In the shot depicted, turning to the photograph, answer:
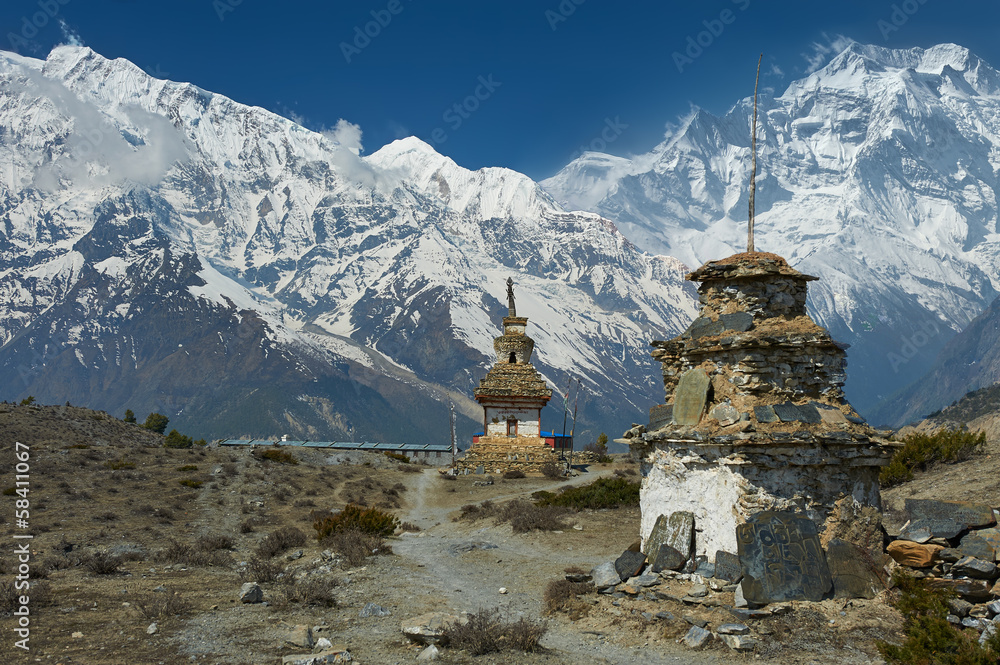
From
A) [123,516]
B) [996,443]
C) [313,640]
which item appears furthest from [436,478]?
[313,640]

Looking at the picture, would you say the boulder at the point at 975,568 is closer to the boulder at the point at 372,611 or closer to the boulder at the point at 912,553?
the boulder at the point at 912,553

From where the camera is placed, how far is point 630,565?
1234cm

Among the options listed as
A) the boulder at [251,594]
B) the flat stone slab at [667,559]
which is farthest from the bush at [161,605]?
the flat stone slab at [667,559]

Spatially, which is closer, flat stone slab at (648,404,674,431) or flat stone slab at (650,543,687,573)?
flat stone slab at (650,543,687,573)

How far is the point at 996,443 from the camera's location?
26250mm

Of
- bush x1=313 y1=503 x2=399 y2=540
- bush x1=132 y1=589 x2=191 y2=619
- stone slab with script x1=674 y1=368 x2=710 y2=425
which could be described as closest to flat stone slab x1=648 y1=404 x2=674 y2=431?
stone slab with script x1=674 y1=368 x2=710 y2=425

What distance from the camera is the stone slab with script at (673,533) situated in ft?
39.2

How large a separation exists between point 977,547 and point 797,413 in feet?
10.3

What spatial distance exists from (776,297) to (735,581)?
17.5 ft

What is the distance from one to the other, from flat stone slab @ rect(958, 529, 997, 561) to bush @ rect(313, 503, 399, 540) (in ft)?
49.9

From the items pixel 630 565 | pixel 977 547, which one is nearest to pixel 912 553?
pixel 977 547

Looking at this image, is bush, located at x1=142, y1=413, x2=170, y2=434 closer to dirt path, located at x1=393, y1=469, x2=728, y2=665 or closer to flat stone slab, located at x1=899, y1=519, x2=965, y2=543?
dirt path, located at x1=393, y1=469, x2=728, y2=665

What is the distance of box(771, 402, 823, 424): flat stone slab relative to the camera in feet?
37.7

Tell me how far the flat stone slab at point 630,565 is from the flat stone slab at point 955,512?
15.0ft
